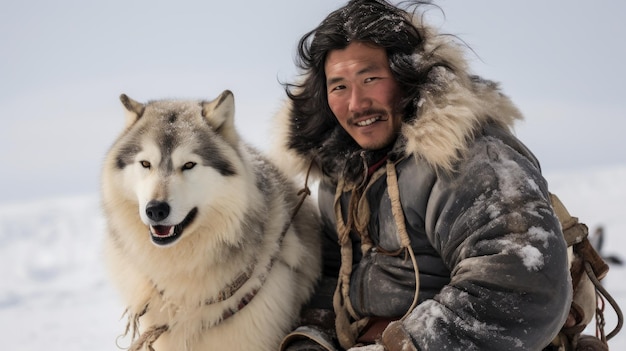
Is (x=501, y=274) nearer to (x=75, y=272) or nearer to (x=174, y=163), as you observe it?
(x=174, y=163)

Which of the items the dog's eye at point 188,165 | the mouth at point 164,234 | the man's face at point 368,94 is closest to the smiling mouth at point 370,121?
the man's face at point 368,94

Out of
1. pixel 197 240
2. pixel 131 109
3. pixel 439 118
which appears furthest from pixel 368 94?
pixel 131 109

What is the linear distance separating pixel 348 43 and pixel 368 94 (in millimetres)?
259

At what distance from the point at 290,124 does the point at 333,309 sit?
3.36ft

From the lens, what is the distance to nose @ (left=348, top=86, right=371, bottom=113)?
293 centimetres

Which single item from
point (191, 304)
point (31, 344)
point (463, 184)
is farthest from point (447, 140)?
point (31, 344)

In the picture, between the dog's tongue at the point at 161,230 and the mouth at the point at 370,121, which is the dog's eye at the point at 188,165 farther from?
the mouth at the point at 370,121

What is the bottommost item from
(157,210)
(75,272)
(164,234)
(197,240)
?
(75,272)

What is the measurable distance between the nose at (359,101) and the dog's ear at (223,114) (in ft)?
2.02

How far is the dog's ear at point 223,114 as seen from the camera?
312 cm

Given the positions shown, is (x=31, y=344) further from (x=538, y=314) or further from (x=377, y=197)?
(x=538, y=314)

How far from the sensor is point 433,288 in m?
2.76

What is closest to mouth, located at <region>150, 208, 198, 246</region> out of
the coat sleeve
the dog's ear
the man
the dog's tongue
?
the dog's tongue

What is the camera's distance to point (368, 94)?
115 inches
